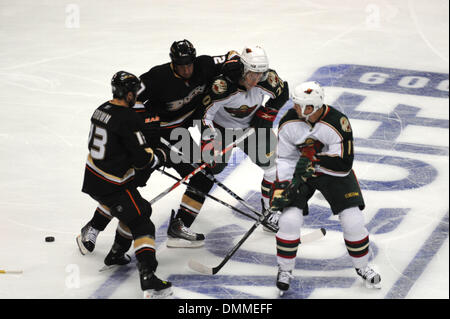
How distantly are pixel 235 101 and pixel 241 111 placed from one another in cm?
9

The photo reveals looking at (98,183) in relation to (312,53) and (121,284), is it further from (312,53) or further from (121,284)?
(312,53)

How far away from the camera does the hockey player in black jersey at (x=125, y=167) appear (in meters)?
4.62

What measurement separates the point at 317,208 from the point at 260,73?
118 cm

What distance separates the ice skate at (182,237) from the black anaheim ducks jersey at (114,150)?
637mm

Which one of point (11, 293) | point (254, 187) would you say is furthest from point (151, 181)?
point (11, 293)

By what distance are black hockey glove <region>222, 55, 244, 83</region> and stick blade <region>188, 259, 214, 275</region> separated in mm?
1104

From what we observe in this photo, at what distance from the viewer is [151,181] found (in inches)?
246

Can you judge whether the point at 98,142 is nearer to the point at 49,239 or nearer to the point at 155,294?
the point at 155,294

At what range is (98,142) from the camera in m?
4.68

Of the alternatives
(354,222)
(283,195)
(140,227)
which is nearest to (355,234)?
(354,222)

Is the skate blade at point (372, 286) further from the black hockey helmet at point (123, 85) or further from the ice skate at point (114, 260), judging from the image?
the black hockey helmet at point (123, 85)

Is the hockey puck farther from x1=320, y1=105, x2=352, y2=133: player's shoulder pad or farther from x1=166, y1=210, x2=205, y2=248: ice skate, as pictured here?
x1=320, y1=105, x2=352, y2=133: player's shoulder pad

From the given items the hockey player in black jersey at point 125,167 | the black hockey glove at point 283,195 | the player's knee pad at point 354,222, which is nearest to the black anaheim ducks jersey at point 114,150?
the hockey player in black jersey at point 125,167

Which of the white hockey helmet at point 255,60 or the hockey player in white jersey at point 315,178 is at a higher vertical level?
the white hockey helmet at point 255,60
